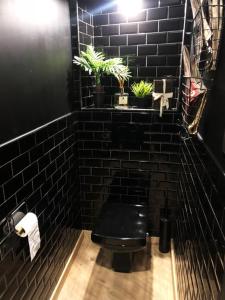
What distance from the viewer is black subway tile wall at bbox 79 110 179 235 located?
2225 millimetres

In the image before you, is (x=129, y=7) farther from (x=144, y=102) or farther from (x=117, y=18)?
(x=144, y=102)

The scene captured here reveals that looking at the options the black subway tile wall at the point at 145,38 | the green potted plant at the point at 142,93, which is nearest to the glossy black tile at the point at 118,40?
the black subway tile wall at the point at 145,38

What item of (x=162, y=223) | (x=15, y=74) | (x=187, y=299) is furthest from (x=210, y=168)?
(x=162, y=223)

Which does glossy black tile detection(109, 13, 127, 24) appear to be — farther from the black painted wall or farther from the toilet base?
the toilet base

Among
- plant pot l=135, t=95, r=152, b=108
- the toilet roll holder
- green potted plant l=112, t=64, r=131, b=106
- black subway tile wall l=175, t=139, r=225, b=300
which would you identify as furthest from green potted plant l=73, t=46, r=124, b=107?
the toilet roll holder

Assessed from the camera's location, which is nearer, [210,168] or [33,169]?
[210,168]

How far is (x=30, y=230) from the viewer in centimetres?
137

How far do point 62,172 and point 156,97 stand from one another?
988 millimetres

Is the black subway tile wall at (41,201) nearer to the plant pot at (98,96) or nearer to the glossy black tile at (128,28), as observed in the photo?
the plant pot at (98,96)

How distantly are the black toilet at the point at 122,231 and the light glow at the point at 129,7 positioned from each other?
1698 millimetres

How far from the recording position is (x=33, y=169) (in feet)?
4.92

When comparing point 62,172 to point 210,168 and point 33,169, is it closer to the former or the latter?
point 33,169

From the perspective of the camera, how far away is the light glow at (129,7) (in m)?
2.10

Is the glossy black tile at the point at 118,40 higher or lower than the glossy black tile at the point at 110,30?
lower
